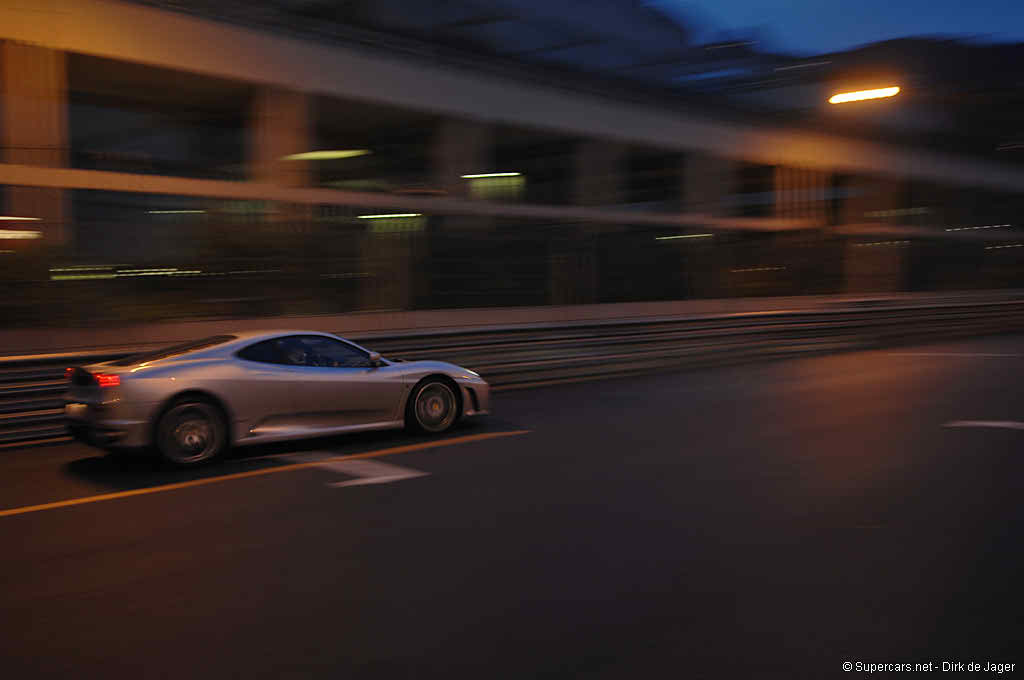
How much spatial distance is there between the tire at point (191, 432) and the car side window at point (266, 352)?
0.61 metres

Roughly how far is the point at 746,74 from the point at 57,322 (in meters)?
19.4

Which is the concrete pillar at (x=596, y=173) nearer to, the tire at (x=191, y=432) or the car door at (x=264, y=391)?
the car door at (x=264, y=391)

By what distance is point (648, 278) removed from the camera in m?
23.5

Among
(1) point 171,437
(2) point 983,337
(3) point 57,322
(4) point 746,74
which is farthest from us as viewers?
(4) point 746,74

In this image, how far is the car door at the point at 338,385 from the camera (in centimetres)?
862

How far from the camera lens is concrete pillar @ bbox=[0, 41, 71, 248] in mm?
14328

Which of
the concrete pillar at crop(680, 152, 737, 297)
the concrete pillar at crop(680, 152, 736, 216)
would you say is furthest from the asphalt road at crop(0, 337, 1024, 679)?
the concrete pillar at crop(680, 152, 736, 216)

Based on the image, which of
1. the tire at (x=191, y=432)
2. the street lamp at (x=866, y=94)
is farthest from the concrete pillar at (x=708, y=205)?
the tire at (x=191, y=432)

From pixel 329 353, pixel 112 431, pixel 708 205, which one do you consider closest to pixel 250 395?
pixel 329 353

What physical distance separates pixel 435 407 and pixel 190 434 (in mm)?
2543

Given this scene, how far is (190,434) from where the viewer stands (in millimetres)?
7922

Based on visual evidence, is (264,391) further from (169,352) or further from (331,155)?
(331,155)

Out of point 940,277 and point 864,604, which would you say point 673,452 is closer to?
point 864,604

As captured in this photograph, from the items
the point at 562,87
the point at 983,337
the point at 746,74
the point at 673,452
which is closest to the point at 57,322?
the point at 673,452
